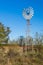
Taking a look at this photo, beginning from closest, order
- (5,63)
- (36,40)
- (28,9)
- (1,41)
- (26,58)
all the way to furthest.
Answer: (5,63), (26,58), (28,9), (36,40), (1,41)

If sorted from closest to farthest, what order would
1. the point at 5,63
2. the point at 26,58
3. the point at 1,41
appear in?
the point at 5,63
the point at 26,58
the point at 1,41

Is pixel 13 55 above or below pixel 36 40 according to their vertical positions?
below

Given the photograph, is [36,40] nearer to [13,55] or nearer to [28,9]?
[28,9]

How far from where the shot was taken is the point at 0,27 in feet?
117

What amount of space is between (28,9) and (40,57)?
811 cm

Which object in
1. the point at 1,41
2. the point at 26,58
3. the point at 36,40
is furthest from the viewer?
the point at 1,41

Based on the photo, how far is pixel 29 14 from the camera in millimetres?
24922

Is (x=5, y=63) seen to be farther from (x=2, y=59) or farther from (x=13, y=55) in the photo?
(x=13, y=55)

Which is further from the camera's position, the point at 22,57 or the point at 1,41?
the point at 1,41

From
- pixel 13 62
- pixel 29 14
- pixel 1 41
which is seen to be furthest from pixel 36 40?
pixel 13 62

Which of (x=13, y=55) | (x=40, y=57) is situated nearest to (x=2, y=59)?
(x=13, y=55)

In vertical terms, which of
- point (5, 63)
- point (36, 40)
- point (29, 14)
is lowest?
point (5, 63)

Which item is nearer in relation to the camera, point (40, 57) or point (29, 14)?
point (40, 57)

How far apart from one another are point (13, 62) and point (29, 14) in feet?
33.5
